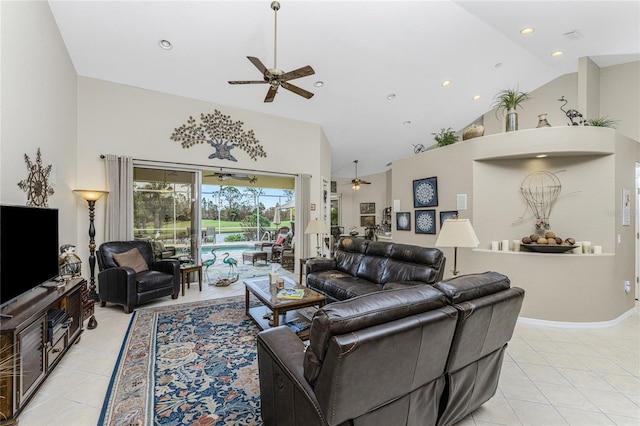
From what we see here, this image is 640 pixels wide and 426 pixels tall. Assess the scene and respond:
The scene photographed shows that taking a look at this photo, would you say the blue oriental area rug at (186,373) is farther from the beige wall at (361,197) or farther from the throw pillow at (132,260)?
the beige wall at (361,197)

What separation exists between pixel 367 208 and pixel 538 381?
27.5 ft

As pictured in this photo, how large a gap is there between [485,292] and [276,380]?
133 cm

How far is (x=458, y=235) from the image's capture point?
9.02 feet

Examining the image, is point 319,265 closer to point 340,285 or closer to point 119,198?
point 340,285

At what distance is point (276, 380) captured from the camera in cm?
151

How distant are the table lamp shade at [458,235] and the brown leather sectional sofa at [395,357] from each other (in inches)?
35.5

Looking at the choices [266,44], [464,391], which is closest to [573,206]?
[464,391]

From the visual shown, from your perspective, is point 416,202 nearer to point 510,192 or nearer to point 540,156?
point 510,192

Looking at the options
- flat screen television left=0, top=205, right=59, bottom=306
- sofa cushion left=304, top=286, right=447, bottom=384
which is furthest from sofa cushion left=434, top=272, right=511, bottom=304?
flat screen television left=0, top=205, right=59, bottom=306

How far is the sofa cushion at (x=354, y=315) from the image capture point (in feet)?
3.77

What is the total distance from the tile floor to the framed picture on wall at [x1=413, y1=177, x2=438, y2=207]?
2270mm

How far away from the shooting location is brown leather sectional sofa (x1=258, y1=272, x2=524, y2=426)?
1137 mm

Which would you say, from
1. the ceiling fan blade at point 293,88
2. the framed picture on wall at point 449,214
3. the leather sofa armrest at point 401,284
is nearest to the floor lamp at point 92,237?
the ceiling fan blade at point 293,88

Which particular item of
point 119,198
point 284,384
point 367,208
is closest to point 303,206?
point 119,198
